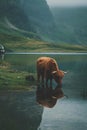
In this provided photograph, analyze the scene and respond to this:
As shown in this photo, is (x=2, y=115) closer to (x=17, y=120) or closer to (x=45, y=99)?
(x=17, y=120)

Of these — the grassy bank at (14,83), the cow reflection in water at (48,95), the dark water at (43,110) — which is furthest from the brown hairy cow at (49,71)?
the dark water at (43,110)

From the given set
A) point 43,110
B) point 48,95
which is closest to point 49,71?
point 48,95

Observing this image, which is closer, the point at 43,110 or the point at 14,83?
the point at 43,110

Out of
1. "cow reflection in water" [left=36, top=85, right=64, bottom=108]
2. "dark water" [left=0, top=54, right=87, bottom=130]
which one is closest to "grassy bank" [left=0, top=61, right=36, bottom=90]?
"cow reflection in water" [left=36, top=85, right=64, bottom=108]

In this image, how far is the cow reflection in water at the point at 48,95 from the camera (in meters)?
27.5

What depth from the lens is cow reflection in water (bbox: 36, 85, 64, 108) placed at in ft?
90.1

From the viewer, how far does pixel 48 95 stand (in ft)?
104

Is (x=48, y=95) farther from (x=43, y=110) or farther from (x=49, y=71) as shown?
(x=49, y=71)

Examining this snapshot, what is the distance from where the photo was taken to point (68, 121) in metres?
21.0

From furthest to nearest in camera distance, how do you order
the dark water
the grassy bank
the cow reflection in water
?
the grassy bank
the cow reflection in water
the dark water

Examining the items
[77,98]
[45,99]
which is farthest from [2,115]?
[77,98]

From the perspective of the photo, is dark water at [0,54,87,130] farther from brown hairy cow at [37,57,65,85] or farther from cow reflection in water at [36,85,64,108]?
brown hairy cow at [37,57,65,85]

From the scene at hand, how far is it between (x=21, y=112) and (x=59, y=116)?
95.4 inches

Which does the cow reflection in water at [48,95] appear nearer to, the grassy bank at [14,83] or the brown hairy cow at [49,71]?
the brown hairy cow at [49,71]
